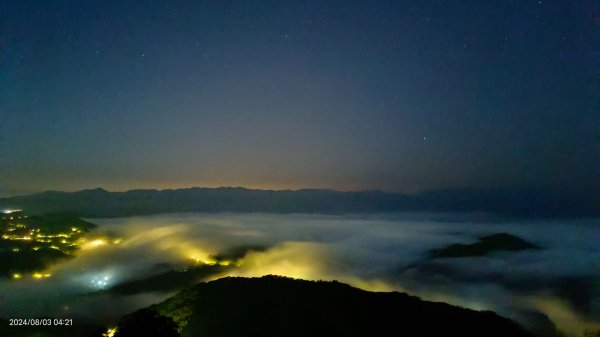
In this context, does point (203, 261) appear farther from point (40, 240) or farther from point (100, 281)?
point (40, 240)

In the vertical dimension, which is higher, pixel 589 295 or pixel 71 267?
pixel 71 267

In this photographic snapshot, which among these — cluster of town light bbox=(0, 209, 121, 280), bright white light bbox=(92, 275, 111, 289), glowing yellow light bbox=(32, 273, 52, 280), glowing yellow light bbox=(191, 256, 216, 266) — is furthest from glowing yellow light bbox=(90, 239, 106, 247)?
bright white light bbox=(92, 275, 111, 289)

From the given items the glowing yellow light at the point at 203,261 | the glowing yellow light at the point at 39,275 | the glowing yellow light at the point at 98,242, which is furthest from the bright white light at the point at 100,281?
the glowing yellow light at the point at 98,242

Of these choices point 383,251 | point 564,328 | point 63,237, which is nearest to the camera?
point 564,328

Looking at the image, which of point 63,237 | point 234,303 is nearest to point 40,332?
point 234,303

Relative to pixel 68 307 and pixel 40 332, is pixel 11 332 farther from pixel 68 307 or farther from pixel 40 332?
pixel 68 307

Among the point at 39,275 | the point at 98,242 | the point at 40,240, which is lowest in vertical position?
the point at 39,275

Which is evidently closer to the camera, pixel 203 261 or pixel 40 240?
pixel 203 261

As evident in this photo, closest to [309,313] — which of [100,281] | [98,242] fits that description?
[100,281]

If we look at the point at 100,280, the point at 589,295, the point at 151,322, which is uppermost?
the point at 151,322

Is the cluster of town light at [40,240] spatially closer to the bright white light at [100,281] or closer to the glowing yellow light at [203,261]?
the bright white light at [100,281]

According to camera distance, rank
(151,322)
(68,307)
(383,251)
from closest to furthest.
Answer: (151,322) → (68,307) → (383,251)
